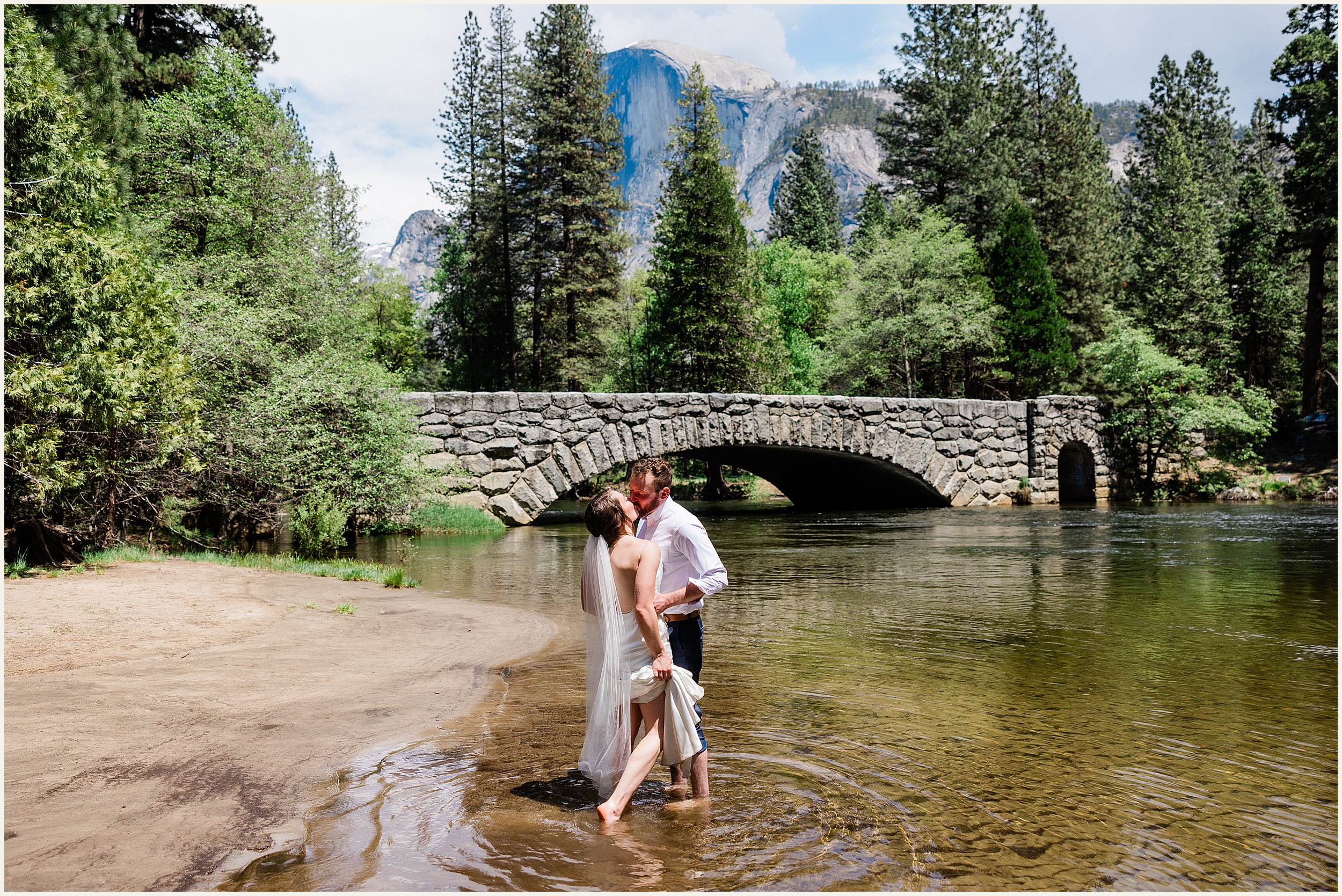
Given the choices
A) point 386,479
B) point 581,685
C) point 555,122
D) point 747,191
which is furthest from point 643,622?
point 747,191

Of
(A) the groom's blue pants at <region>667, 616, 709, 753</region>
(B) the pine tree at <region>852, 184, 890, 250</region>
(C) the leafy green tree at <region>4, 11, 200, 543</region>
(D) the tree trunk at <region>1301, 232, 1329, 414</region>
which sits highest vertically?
(B) the pine tree at <region>852, 184, 890, 250</region>

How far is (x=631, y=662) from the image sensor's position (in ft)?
12.5

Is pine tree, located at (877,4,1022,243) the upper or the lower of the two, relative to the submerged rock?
upper

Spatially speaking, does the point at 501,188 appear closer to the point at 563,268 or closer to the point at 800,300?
the point at 563,268

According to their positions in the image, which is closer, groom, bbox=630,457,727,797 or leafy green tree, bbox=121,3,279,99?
groom, bbox=630,457,727,797

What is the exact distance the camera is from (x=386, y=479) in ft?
47.2

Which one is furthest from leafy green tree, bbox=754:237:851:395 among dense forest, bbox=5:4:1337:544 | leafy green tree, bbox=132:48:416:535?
leafy green tree, bbox=132:48:416:535

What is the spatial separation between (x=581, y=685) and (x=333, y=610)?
307cm

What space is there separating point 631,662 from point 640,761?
0.40 m

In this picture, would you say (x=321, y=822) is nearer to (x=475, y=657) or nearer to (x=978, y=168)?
(x=475, y=657)

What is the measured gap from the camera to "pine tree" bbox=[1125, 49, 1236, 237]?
4319 cm

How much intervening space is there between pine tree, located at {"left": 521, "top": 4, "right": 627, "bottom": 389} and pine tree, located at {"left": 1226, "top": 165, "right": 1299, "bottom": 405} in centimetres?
2501

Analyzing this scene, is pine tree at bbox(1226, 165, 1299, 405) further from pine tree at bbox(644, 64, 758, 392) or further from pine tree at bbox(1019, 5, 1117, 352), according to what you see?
pine tree at bbox(644, 64, 758, 392)

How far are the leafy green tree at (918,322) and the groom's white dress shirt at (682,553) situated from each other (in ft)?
88.8
